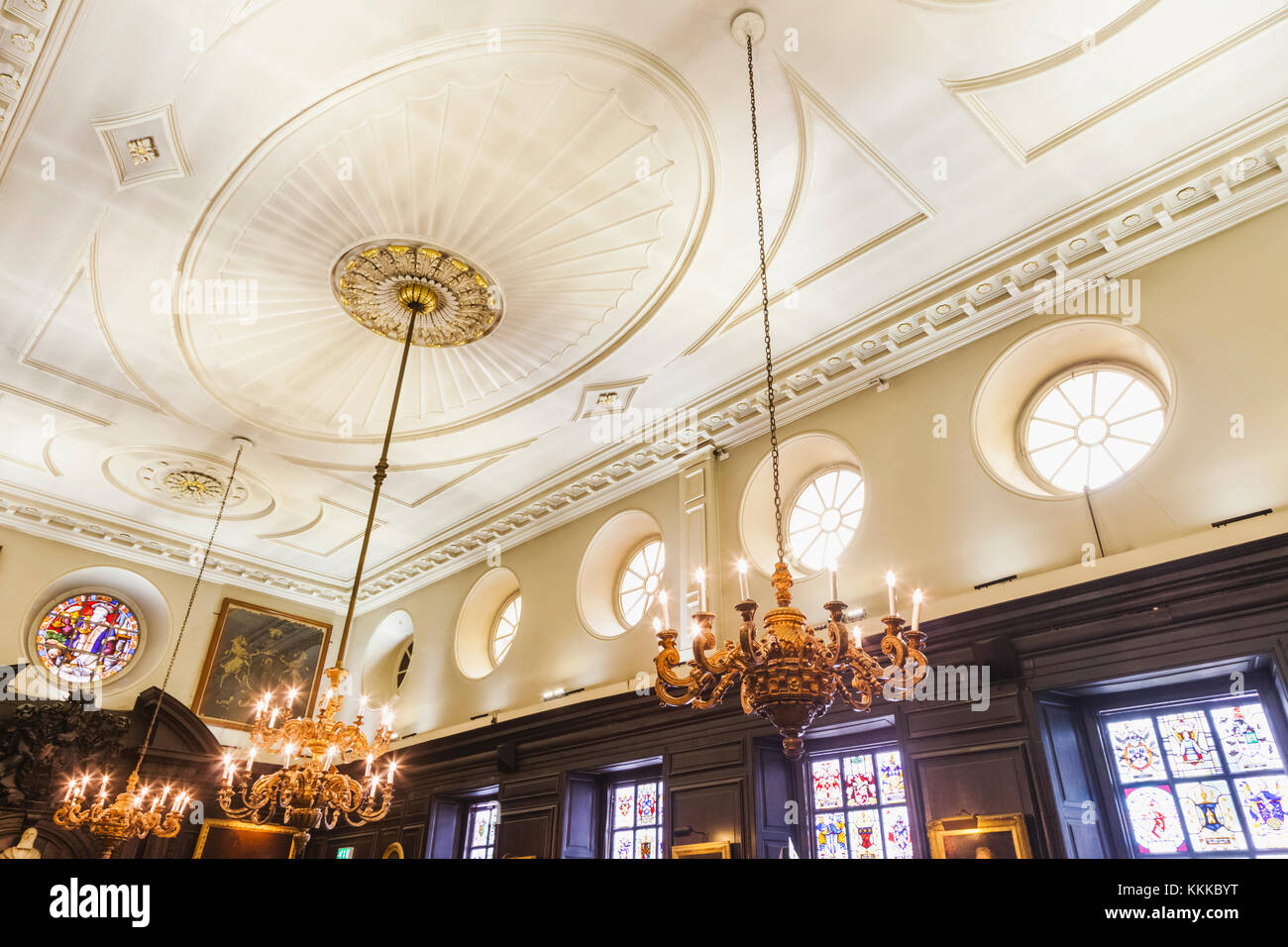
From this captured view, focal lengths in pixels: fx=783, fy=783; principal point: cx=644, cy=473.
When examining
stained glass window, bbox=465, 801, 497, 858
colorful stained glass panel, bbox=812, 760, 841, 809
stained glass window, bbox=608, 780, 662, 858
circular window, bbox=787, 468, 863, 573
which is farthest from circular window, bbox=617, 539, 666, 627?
stained glass window, bbox=465, 801, 497, 858

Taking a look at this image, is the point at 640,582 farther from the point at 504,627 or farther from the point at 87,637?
the point at 87,637

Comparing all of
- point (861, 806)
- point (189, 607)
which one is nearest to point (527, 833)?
point (861, 806)

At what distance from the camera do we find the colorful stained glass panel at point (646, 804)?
8.20 metres

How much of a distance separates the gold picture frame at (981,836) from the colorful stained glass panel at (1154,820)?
2.37 feet

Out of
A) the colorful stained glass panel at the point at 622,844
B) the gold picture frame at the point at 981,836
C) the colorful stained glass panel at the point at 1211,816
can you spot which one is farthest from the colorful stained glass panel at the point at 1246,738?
the colorful stained glass panel at the point at 622,844

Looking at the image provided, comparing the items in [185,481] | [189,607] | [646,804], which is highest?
[185,481]

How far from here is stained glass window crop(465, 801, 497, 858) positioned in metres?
9.76

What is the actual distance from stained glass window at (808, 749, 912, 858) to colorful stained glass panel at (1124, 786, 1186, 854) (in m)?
1.54

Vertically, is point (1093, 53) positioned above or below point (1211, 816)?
above

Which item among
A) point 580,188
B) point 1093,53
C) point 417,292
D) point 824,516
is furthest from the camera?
point 824,516

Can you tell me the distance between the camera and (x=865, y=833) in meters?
6.45

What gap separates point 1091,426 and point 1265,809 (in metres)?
2.90

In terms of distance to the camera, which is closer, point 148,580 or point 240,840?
point 240,840

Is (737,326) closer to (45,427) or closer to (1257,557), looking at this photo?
(1257,557)
